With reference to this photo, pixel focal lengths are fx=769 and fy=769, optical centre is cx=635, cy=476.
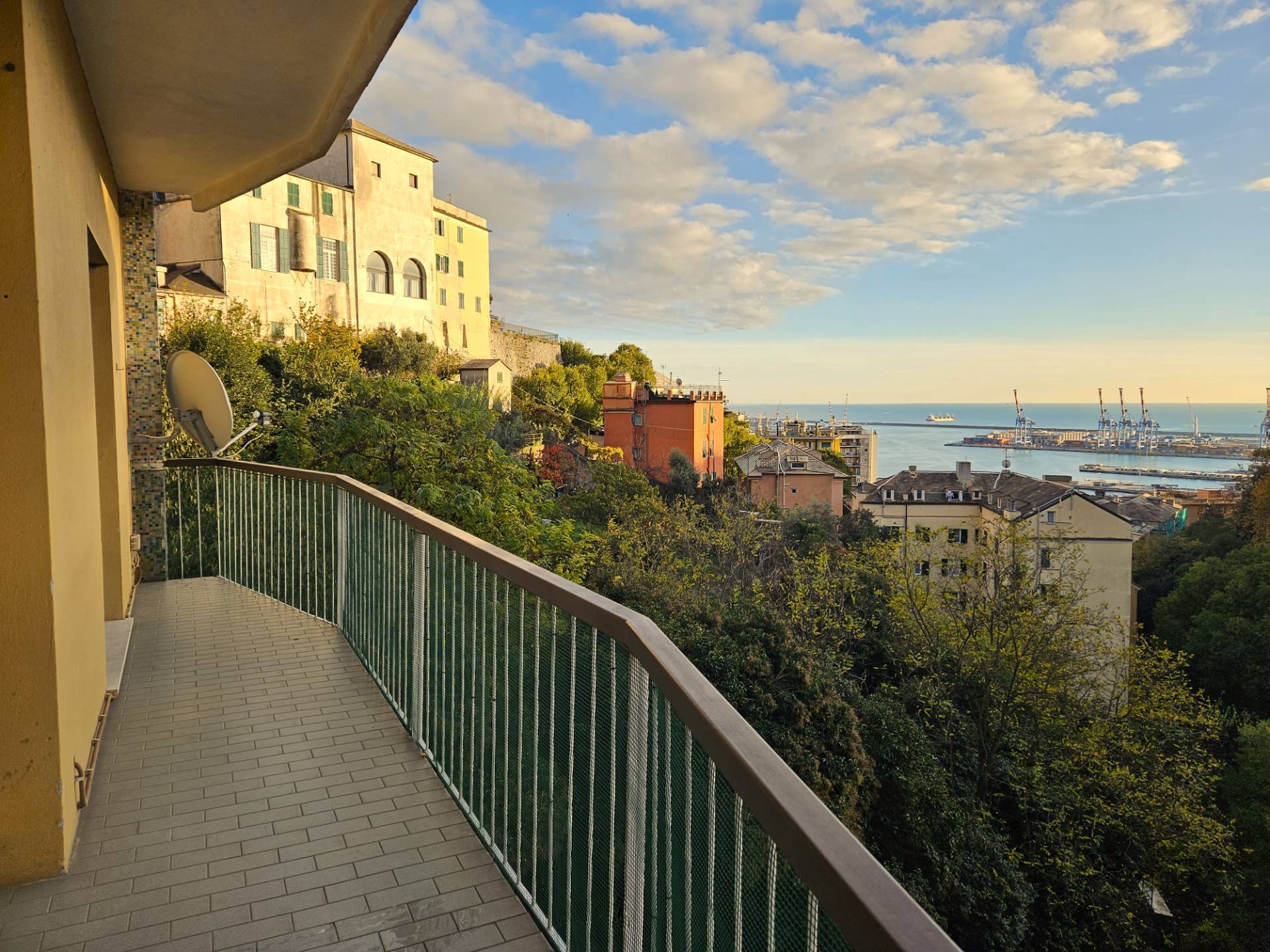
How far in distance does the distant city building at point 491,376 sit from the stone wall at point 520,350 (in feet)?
12.4

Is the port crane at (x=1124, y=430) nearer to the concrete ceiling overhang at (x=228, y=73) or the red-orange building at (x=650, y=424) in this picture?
the red-orange building at (x=650, y=424)

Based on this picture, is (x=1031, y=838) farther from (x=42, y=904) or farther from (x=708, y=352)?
(x=708, y=352)

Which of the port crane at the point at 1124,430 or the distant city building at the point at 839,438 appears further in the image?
the port crane at the point at 1124,430

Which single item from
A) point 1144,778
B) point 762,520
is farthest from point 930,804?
point 762,520

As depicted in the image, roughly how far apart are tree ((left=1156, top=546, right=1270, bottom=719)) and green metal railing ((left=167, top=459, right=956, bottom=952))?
28.7m

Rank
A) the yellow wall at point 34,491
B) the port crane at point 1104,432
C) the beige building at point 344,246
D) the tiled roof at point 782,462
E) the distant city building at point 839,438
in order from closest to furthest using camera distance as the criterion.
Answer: the yellow wall at point 34,491 < the beige building at point 344,246 < the tiled roof at point 782,462 < the distant city building at point 839,438 < the port crane at point 1104,432

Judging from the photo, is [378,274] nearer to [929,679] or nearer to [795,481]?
[795,481]

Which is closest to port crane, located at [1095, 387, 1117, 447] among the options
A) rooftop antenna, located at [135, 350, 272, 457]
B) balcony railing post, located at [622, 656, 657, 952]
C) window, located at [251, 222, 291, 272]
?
window, located at [251, 222, 291, 272]

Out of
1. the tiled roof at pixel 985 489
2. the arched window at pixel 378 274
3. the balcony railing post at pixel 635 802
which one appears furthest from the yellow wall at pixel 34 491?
the tiled roof at pixel 985 489

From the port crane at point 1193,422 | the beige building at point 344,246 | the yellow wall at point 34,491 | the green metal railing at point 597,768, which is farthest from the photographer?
the port crane at point 1193,422

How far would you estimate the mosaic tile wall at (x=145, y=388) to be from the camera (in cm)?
655

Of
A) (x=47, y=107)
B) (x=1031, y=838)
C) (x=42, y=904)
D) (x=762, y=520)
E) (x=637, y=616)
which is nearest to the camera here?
(x=637, y=616)

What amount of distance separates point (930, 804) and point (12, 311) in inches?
636

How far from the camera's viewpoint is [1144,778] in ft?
57.1
